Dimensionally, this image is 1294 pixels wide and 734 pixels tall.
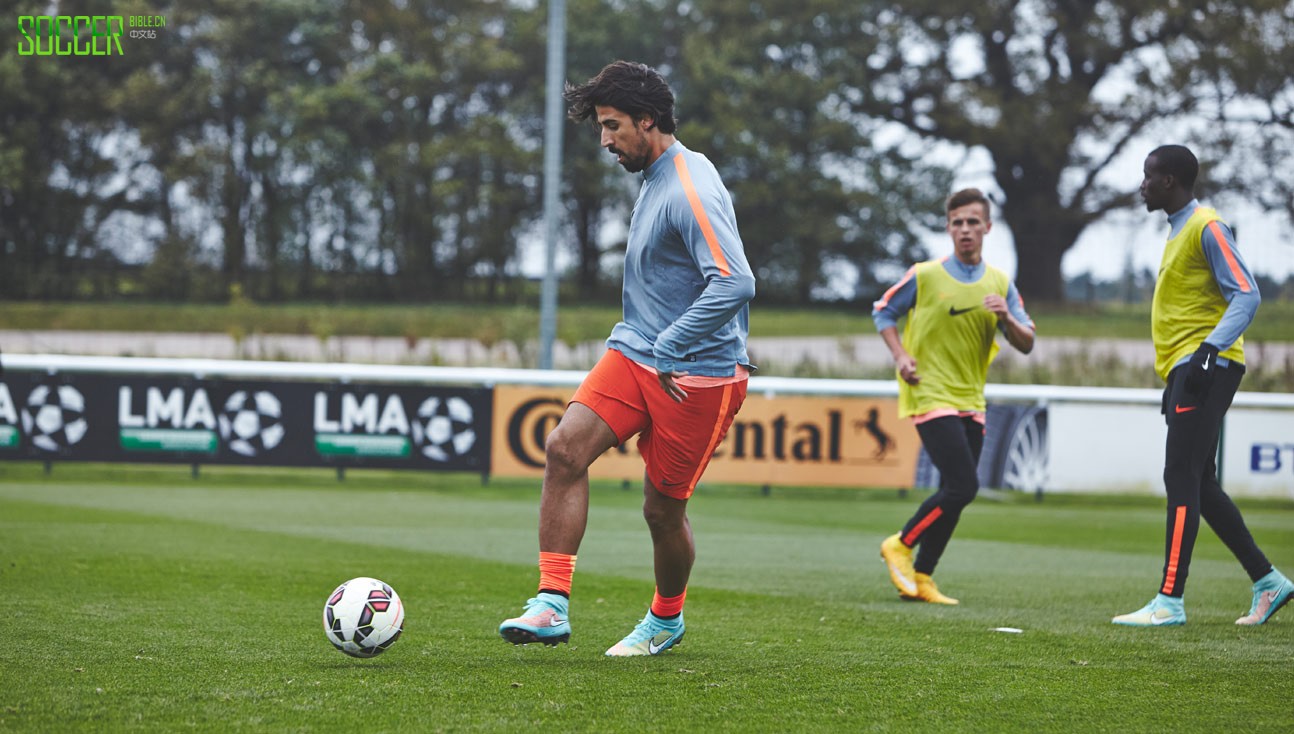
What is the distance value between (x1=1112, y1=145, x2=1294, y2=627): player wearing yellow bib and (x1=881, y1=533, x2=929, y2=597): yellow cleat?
1.13 meters

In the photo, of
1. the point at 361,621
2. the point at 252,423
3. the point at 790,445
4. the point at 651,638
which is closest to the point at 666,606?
the point at 651,638

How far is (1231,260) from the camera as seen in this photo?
600 cm

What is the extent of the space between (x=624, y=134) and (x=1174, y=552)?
318 centimetres

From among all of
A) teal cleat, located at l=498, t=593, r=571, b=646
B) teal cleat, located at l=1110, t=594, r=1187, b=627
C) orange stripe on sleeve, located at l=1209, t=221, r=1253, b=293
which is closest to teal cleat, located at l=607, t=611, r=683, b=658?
teal cleat, located at l=498, t=593, r=571, b=646

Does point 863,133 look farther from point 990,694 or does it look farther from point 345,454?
point 990,694

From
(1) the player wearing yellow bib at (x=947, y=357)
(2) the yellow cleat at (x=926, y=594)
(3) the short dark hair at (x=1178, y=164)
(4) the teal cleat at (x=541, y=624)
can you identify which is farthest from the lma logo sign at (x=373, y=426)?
(4) the teal cleat at (x=541, y=624)

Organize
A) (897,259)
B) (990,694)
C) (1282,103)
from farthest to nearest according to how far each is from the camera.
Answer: (897,259) < (1282,103) < (990,694)

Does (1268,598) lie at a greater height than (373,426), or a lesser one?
greater

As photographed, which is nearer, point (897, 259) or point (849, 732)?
point (849, 732)

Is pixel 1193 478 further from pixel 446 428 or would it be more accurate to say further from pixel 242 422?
pixel 242 422

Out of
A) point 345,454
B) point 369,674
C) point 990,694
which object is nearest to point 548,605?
point 369,674

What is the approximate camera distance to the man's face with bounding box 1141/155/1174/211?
244 inches

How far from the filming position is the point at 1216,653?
531 cm

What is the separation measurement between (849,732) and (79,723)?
6.73ft
